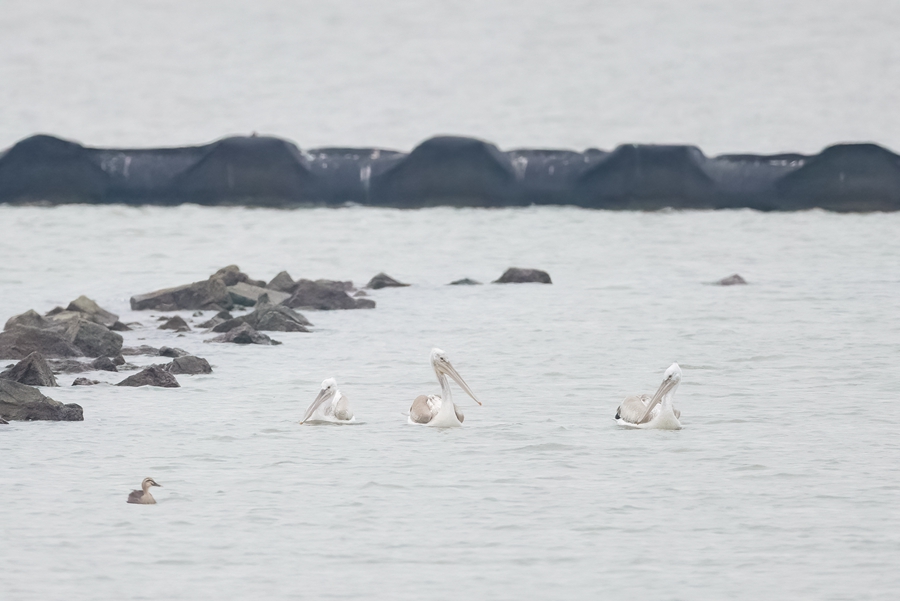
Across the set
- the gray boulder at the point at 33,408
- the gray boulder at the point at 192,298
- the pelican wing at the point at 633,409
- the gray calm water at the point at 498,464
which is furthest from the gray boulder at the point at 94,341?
the pelican wing at the point at 633,409

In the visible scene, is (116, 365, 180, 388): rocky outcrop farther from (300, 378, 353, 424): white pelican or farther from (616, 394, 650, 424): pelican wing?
(616, 394, 650, 424): pelican wing

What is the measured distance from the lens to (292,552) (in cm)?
804

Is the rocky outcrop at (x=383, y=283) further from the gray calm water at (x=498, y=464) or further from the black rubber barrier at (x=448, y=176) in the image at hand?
the black rubber barrier at (x=448, y=176)

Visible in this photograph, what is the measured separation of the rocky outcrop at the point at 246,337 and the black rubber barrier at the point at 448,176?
17011mm

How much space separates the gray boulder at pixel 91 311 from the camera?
18.2 m

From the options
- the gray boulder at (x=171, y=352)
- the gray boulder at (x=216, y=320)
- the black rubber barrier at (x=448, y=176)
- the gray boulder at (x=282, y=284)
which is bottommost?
the gray boulder at (x=171, y=352)

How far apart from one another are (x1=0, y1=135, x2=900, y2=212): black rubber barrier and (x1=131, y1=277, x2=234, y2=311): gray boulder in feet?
44.4

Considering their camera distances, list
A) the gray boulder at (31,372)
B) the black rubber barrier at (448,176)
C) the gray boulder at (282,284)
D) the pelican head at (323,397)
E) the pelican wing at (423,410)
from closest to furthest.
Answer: the pelican head at (323,397) < the pelican wing at (423,410) < the gray boulder at (31,372) < the gray boulder at (282,284) < the black rubber barrier at (448,176)

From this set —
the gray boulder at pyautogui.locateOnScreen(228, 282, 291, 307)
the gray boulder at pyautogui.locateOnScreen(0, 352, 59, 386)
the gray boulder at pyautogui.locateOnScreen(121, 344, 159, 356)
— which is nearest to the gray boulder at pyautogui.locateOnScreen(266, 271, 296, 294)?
the gray boulder at pyautogui.locateOnScreen(228, 282, 291, 307)

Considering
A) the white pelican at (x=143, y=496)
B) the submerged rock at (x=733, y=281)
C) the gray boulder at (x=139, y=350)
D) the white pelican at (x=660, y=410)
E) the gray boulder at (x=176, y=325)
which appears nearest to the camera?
the white pelican at (x=143, y=496)

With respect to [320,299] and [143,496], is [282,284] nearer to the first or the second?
[320,299]

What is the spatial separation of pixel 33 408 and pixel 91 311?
6.87 meters

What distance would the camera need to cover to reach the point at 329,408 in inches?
460

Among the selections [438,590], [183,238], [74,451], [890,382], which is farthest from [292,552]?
[183,238]
